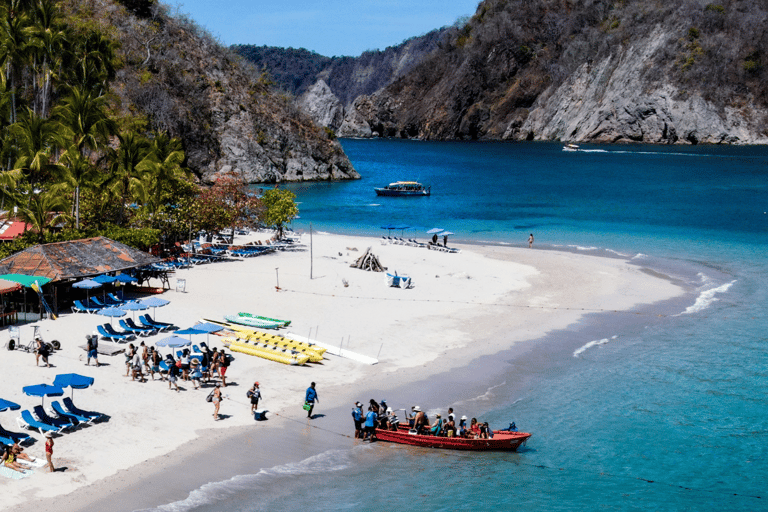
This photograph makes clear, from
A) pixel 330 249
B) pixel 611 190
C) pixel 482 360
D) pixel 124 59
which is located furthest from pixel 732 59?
pixel 482 360

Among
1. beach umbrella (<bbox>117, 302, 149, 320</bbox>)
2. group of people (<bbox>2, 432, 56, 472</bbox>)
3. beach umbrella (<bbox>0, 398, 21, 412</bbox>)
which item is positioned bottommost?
group of people (<bbox>2, 432, 56, 472</bbox>)

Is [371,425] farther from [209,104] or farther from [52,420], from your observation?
[209,104]

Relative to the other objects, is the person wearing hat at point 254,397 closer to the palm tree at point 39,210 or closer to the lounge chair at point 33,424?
the lounge chair at point 33,424

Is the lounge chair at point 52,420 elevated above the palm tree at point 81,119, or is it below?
below

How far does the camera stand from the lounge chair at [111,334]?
1146 inches

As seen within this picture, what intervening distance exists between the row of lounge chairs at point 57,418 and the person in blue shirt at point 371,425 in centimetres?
809

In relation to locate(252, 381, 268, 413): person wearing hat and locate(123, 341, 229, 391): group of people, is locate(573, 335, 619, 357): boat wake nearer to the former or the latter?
locate(252, 381, 268, 413): person wearing hat

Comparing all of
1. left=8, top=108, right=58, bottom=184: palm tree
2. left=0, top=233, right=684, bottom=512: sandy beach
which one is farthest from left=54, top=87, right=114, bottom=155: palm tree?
left=0, top=233, right=684, bottom=512: sandy beach

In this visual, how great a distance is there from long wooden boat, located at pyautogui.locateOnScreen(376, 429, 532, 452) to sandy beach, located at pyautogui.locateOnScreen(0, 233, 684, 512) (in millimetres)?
1461

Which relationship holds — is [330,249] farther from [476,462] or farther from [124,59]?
[124,59]

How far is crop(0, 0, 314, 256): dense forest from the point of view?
1693 inches

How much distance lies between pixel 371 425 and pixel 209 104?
97.6 meters

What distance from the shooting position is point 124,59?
9962 centimetres

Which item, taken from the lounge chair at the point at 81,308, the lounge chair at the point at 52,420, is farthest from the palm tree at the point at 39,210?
the lounge chair at the point at 52,420
